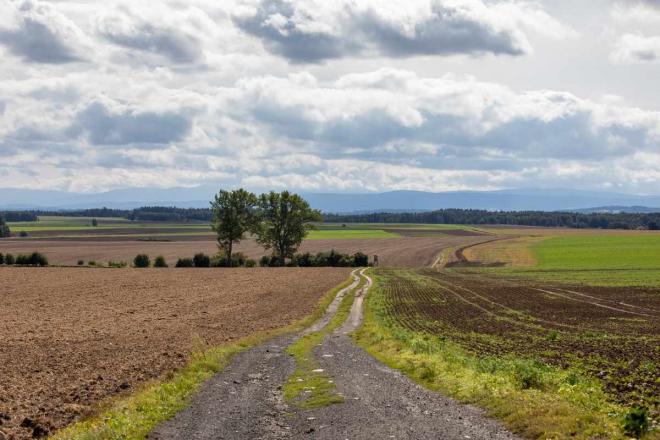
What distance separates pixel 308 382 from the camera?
21.4 metres

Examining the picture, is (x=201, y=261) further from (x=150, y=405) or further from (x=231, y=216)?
(x=150, y=405)

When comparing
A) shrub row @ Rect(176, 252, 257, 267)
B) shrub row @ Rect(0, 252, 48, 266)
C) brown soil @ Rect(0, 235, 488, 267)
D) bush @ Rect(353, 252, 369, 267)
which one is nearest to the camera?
shrub row @ Rect(0, 252, 48, 266)

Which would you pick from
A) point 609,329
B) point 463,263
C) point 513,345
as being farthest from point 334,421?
point 463,263

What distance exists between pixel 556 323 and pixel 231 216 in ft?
290

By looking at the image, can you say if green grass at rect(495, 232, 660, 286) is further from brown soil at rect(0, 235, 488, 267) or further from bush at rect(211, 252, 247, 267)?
bush at rect(211, 252, 247, 267)

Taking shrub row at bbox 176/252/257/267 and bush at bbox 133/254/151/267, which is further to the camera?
bush at bbox 133/254/151/267

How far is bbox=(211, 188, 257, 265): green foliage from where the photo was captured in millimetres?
120688

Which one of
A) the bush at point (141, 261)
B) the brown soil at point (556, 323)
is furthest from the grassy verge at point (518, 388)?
the bush at point (141, 261)

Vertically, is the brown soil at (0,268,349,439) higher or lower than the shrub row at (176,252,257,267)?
higher

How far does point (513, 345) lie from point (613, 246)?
11547cm

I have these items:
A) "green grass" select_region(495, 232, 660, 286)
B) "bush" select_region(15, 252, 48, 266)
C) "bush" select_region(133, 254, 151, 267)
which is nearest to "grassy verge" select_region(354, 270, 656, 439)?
"green grass" select_region(495, 232, 660, 286)

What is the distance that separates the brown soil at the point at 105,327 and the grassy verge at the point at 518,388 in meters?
9.40

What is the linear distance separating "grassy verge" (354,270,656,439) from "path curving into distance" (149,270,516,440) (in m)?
0.53

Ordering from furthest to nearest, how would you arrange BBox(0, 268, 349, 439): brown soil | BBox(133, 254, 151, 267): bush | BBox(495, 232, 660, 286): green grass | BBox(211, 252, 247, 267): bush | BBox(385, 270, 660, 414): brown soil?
1. BBox(211, 252, 247, 267): bush
2. BBox(133, 254, 151, 267): bush
3. BBox(495, 232, 660, 286): green grass
4. BBox(385, 270, 660, 414): brown soil
5. BBox(0, 268, 349, 439): brown soil
